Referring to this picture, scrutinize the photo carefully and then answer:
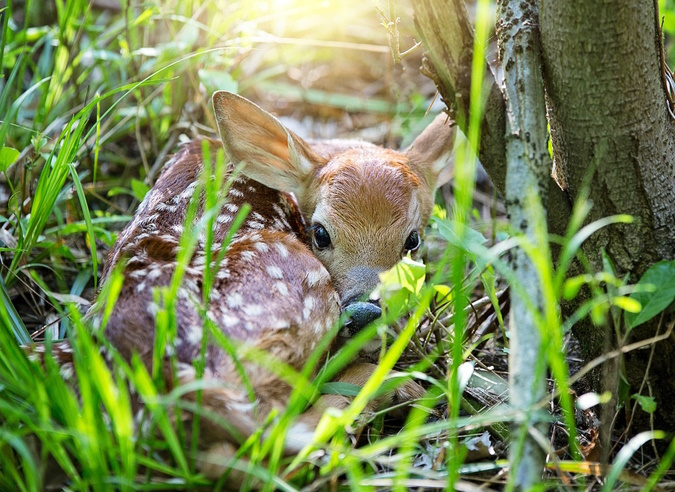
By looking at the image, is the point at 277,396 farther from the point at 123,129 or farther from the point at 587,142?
the point at 123,129

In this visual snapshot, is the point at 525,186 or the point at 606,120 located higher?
the point at 606,120

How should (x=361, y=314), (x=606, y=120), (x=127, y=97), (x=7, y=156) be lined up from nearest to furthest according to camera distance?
(x=606, y=120) → (x=361, y=314) → (x=7, y=156) → (x=127, y=97)

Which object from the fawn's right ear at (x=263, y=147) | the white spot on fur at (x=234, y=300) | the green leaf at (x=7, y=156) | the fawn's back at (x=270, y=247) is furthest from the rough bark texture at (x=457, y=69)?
the green leaf at (x=7, y=156)

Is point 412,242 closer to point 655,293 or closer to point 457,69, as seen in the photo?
point 457,69

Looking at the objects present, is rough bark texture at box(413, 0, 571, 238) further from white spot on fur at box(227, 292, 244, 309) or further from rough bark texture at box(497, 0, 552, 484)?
white spot on fur at box(227, 292, 244, 309)

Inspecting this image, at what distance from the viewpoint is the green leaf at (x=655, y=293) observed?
2.20 meters

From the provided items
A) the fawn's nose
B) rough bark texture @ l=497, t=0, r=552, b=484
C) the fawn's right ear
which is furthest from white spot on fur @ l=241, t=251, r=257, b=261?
rough bark texture @ l=497, t=0, r=552, b=484

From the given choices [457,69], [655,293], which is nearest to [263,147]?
[457,69]

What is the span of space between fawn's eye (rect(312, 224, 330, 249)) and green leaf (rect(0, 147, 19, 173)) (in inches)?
50.5

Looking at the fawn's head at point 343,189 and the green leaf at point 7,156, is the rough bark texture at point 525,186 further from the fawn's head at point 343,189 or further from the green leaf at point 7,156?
the green leaf at point 7,156

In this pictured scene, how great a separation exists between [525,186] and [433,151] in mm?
1697

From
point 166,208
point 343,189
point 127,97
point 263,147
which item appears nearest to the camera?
point 166,208

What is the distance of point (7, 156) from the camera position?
116 inches

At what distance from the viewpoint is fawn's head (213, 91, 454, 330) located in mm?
3125
